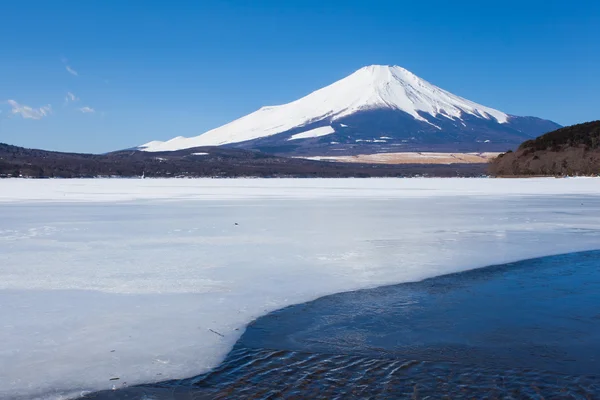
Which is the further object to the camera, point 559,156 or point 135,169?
point 135,169

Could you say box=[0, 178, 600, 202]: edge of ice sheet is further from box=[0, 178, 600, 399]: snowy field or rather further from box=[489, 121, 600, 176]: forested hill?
box=[489, 121, 600, 176]: forested hill

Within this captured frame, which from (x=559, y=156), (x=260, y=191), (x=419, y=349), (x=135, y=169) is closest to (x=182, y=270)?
(x=419, y=349)

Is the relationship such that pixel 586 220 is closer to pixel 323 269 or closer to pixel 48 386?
pixel 323 269

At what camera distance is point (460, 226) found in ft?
40.4

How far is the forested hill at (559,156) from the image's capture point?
4922cm

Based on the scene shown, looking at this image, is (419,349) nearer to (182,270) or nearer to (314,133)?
(182,270)

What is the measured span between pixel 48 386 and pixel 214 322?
5.62ft

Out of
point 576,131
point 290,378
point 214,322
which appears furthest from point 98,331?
point 576,131

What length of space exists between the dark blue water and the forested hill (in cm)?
4709

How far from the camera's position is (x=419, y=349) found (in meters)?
4.30

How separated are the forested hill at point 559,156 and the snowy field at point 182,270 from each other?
37.8 m

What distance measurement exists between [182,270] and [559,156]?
50.9 metres

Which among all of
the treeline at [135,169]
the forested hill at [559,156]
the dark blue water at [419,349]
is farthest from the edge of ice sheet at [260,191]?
the treeline at [135,169]

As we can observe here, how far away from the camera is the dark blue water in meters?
3.55
